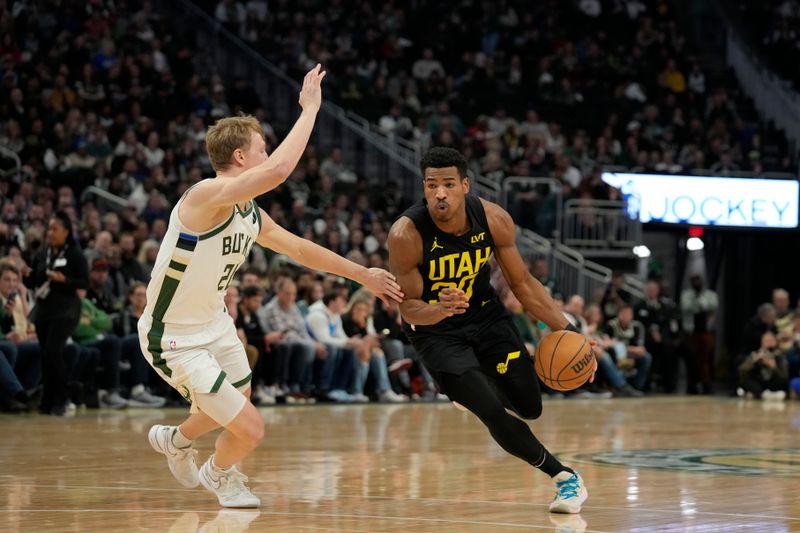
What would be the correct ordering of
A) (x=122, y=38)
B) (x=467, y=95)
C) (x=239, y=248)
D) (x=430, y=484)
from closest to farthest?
(x=239, y=248)
(x=430, y=484)
(x=122, y=38)
(x=467, y=95)

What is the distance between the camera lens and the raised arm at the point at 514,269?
290 inches

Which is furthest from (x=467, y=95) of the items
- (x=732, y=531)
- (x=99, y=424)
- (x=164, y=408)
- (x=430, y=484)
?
(x=732, y=531)

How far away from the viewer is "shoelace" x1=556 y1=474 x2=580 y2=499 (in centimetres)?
670

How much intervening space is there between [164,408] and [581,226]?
32.8 ft

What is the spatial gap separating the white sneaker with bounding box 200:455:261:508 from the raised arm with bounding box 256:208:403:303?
1129 millimetres

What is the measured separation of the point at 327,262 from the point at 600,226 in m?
16.1

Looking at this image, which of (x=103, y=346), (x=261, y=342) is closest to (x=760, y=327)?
(x=261, y=342)

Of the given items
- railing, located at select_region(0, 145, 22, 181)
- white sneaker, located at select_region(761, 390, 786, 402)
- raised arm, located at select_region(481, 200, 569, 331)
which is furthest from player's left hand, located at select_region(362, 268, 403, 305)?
white sneaker, located at select_region(761, 390, 786, 402)

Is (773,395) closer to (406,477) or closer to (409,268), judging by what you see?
(406,477)

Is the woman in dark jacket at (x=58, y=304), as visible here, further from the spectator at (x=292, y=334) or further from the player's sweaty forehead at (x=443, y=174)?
the player's sweaty forehead at (x=443, y=174)

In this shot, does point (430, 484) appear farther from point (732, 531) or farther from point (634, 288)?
point (634, 288)

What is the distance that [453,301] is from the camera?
269 inches

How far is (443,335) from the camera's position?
7289 mm

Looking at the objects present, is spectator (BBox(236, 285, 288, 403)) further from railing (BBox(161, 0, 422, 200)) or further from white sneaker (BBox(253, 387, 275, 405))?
railing (BBox(161, 0, 422, 200))
